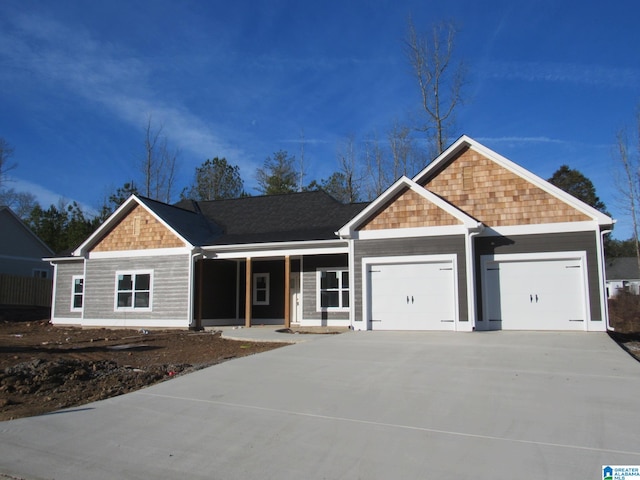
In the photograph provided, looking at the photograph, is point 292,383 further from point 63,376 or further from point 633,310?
point 633,310

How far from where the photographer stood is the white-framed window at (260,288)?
2009 cm

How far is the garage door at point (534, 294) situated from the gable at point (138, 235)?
1094 centimetres

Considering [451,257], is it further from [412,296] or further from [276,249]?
[276,249]

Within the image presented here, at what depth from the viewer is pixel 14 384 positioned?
25.4ft

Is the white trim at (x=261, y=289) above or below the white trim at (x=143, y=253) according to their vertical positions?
below

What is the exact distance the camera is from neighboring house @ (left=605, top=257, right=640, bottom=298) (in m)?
47.8

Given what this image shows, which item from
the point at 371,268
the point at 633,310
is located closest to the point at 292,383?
the point at 371,268

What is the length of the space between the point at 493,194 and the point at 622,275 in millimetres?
42130

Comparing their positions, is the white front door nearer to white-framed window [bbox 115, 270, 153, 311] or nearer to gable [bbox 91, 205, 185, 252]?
gable [bbox 91, 205, 185, 252]

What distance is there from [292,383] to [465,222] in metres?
7.90

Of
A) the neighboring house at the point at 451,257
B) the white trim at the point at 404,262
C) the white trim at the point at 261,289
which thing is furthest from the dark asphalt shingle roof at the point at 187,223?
the white trim at the point at 404,262

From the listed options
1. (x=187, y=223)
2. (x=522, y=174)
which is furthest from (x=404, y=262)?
(x=187, y=223)

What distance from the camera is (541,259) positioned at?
13609 millimetres

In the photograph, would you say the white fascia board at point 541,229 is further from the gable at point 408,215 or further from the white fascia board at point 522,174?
the gable at point 408,215
